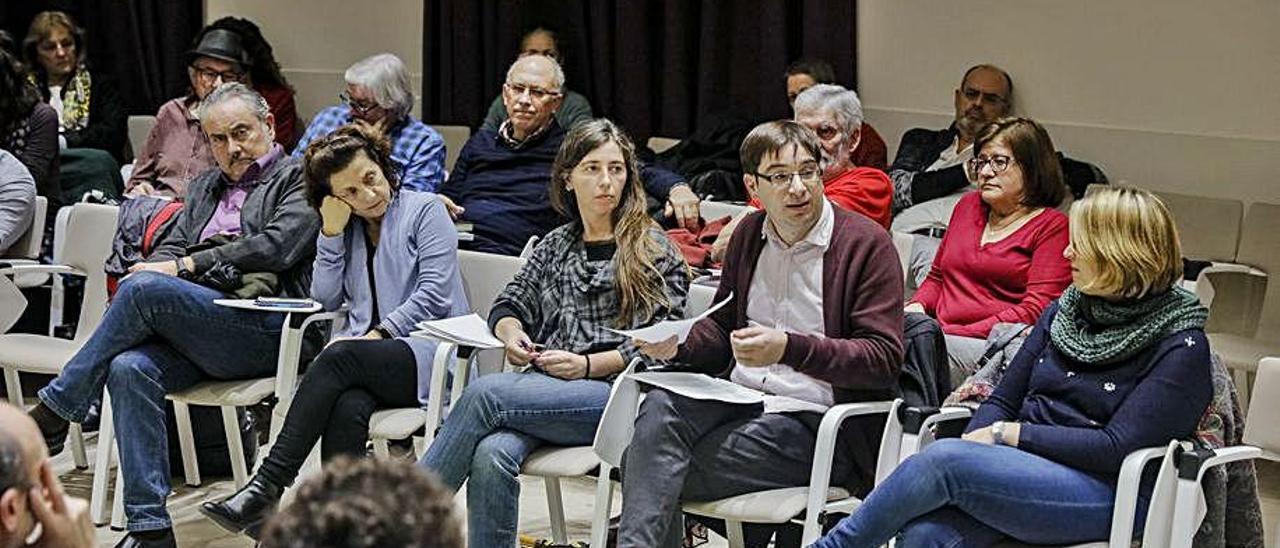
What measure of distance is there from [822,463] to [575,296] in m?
0.84

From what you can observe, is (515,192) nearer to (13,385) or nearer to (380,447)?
(380,447)

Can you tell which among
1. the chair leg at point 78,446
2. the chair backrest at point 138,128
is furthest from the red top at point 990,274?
the chair backrest at point 138,128

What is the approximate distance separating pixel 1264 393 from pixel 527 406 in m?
1.46

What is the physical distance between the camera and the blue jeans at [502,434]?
383cm

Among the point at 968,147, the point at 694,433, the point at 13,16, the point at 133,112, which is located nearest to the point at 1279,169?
the point at 968,147

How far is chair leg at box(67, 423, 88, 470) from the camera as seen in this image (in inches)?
201

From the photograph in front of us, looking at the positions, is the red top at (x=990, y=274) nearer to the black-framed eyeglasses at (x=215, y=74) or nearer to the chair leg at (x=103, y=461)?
the chair leg at (x=103, y=461)

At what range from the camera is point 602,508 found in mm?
3838

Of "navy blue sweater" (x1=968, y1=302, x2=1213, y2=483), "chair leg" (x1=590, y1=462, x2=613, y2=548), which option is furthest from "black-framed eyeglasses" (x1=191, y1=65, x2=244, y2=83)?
"navy blue sweater" (x1=968, y1=302, x2=1213, y2=483)

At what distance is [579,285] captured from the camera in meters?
4.11

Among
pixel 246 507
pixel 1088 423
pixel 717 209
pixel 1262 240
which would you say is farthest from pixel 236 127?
pixel 1262 240

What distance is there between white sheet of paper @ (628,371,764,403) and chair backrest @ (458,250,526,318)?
0.77m

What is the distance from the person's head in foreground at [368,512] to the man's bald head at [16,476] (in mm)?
355

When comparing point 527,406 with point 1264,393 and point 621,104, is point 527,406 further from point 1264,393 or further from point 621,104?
point 621,104
